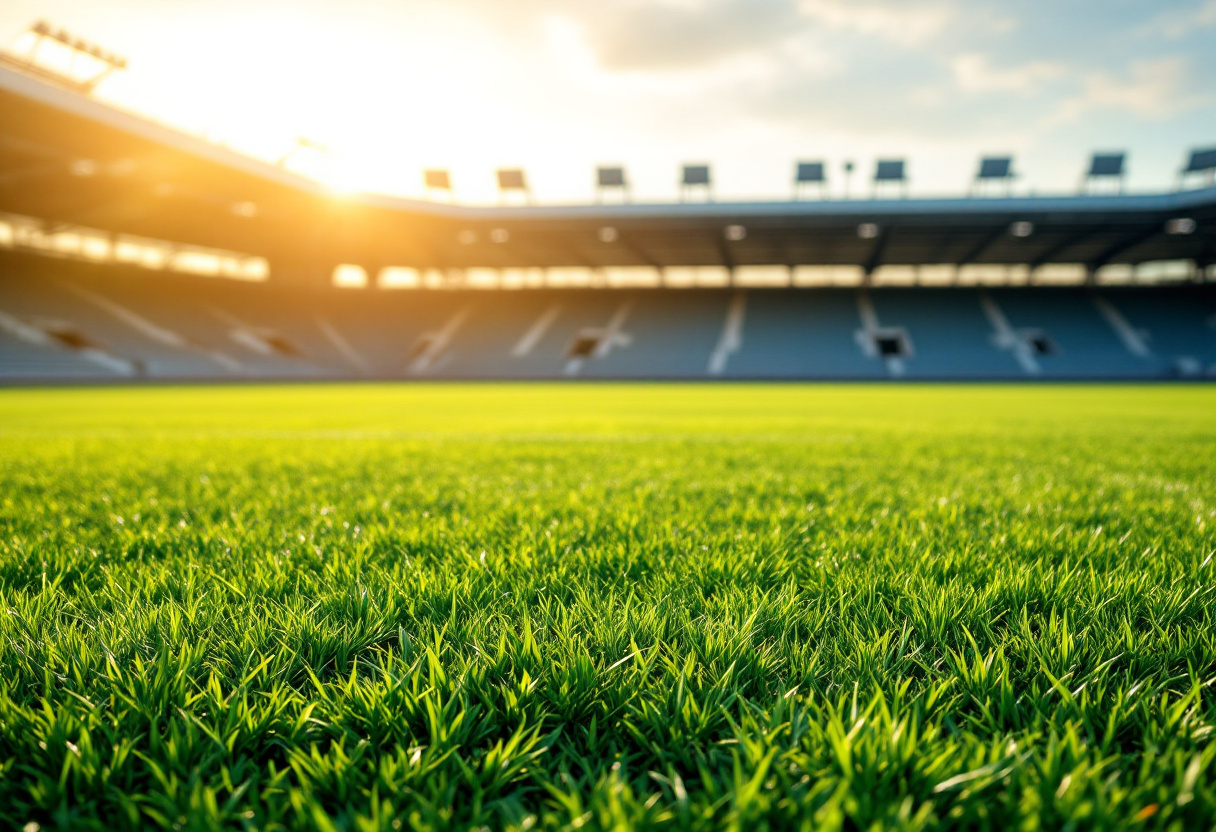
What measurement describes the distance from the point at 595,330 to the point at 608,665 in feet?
124

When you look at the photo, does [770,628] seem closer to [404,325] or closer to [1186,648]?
[1186,648]

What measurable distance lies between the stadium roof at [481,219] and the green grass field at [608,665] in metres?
22.4

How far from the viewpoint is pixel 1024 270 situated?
3934 centimetres

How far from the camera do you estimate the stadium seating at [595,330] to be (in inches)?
1231

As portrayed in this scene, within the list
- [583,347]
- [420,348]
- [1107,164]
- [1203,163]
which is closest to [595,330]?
[583,347]

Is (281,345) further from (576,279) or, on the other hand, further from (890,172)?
(890,172)

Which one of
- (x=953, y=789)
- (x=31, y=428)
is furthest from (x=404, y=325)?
(x=953, y=789)

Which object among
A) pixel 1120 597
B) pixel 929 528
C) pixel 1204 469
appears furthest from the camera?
pixel 1204 469

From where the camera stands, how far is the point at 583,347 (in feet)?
122

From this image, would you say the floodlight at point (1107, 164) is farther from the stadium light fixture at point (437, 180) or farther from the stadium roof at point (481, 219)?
the stadium light fixture at point (437, 180)

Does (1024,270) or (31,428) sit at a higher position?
(1024,270)

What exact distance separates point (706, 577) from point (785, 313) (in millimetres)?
39029

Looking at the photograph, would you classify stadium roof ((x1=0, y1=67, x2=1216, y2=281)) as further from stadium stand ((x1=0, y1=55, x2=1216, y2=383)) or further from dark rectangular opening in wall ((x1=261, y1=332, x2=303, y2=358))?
dark rectangular opening in wall ((x1=261, y1=332, x2=303, y2=358))

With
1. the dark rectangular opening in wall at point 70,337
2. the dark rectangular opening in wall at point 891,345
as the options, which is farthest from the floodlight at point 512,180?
the dark rectangular opening in wall at point 891,345
